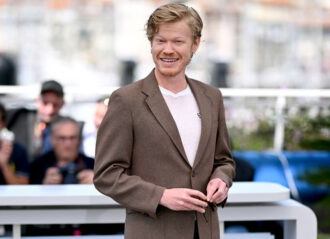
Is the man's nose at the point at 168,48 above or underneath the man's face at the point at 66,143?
above

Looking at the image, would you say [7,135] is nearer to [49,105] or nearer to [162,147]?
[49,105]

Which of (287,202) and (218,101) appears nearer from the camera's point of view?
(218,101)

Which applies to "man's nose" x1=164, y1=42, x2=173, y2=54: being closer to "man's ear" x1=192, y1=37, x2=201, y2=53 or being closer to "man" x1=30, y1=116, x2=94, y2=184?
"man's ear" x1=192, y1=37, x2=201, y2=53

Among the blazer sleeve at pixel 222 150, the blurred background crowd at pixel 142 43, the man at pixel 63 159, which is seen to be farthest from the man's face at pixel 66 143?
the blurred background crowd at pixel 142 43

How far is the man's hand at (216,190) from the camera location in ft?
7.70

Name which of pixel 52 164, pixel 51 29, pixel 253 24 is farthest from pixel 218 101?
pixel 253 24

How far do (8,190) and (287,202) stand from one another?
49.4 inches

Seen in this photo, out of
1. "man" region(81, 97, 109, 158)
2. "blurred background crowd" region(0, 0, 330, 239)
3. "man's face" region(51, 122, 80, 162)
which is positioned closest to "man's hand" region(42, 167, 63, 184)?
"man's face" region(51, 122, 80, 162)

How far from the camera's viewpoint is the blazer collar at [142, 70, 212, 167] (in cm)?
238

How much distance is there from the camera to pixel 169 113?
2.40 m

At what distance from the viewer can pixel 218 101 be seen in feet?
8.41

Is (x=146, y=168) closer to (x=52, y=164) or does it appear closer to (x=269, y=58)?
(x=52, y=164)

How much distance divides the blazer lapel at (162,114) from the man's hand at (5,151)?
9.31 feet

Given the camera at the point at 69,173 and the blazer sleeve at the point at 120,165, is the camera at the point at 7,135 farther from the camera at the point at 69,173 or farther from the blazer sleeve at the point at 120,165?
the blazer sleeve at the point at 120,165
